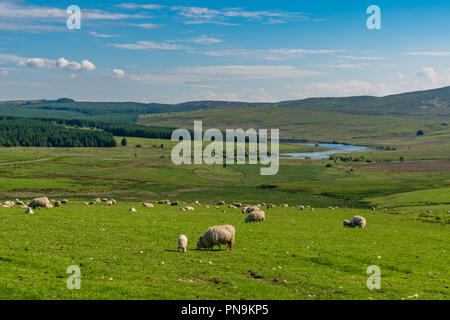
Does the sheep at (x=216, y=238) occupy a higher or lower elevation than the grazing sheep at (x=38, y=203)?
higher

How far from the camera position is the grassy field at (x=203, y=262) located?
56.9ft

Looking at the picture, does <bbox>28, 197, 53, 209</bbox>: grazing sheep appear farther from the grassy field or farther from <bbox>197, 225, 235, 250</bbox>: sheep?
<bbox>197, 225, 235, 250</bbox>: sheep

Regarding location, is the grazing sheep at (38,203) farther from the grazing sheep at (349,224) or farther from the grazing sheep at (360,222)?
the grazing sheep at (360,222)

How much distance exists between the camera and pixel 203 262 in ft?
73.7

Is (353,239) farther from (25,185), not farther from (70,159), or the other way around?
(70,159)

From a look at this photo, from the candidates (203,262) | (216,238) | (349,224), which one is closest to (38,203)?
(216,238)

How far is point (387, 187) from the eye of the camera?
107312 mm

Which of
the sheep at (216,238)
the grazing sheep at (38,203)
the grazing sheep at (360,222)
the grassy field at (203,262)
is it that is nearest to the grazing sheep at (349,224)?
the grazing sheep at (360,222)

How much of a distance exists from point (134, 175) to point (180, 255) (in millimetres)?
113026

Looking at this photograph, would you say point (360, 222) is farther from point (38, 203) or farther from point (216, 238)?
point (38, 203)

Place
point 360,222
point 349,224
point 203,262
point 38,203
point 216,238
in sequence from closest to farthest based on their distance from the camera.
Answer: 1. point 203,262
2. point 216,238
3. point 360,222
4. point 349,224
5. point 38,203

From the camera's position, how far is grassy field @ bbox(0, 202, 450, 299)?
17.3 meters

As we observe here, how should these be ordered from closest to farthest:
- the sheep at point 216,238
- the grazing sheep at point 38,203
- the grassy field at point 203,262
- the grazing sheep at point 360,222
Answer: the grassy field at point 203,262, the sheep at point 216,238, the grazing sheep at point 360,222, the grazing sheep at point 38,203
